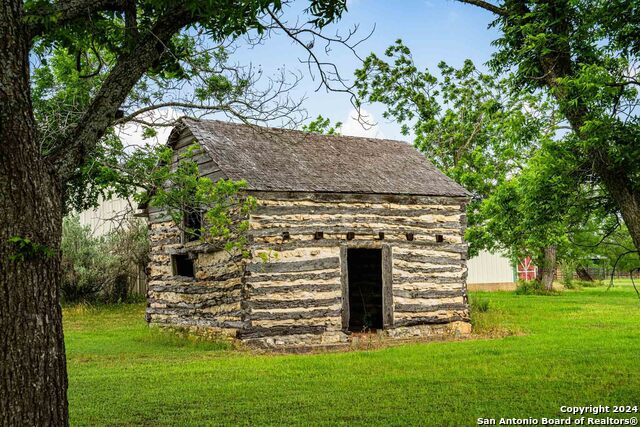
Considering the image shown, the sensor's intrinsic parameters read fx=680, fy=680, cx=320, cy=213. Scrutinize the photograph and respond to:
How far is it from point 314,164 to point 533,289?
1963 centimetres

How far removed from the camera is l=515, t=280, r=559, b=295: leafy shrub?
3247cm

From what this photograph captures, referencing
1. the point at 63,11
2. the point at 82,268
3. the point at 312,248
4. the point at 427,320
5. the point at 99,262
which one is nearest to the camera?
the point at 63,11

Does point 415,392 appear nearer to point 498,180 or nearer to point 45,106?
point 45,106

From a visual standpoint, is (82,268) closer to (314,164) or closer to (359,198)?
(314,164)

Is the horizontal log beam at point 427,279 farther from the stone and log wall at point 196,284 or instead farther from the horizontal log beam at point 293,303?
the stone and log wall at point 196,284

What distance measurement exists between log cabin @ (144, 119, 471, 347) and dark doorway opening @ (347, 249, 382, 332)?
0.53 feet

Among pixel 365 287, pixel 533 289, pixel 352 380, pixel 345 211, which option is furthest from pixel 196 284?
pixel 533 289

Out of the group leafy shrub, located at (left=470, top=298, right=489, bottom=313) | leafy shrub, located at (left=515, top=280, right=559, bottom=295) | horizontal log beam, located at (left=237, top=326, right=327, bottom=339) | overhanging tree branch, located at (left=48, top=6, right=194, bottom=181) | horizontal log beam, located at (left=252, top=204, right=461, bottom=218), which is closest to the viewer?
overhanging tree branch, located at (left=48, top=6, right=194, bottom=181)

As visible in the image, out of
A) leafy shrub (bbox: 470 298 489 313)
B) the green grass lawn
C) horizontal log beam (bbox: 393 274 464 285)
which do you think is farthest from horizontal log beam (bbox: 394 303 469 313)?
leafy shrub (bbox: 470 298 489 313)

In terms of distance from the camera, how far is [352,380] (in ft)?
33.6

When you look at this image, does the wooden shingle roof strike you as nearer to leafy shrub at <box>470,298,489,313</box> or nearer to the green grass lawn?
the green grass lawn

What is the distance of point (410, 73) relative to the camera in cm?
2825

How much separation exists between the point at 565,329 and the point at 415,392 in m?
9.57

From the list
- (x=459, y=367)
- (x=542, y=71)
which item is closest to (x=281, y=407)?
(x=459, y=367)
